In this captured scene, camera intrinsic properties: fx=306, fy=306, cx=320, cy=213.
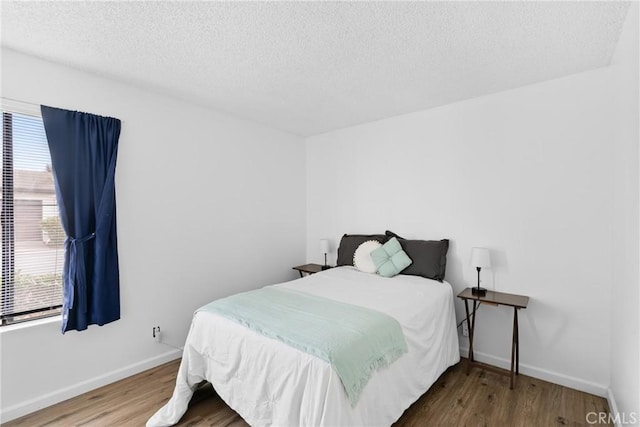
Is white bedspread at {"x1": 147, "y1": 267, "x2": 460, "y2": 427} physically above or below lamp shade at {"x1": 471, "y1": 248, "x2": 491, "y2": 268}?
below

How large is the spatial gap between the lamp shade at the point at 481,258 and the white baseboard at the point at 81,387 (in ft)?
9.74

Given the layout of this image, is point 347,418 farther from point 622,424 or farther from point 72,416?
point 72,416

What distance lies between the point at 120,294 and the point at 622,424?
12.1ft

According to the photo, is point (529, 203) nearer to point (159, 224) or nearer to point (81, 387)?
point (159, 224)

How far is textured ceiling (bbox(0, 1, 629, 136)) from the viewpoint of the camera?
5.67 feet

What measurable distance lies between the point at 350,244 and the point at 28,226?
9.53 feet

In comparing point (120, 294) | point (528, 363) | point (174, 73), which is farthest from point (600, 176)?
point (120, 294)

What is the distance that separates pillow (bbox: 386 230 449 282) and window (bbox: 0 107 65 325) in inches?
121

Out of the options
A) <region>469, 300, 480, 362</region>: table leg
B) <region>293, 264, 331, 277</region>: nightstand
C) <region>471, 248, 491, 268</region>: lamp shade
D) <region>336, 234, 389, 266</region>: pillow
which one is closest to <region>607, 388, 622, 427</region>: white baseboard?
<region>469, 300, 480, 362</region>: table leg

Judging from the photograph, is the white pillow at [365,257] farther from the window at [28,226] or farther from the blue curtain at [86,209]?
the window at [28,226]

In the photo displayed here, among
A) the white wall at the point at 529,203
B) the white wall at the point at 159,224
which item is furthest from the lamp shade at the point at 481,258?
the white wall at the point at 159,224

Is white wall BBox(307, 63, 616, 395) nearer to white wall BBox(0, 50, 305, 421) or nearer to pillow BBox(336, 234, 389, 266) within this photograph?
pillow BBox(336, 234, 389, 266)

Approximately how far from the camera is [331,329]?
5.87ft

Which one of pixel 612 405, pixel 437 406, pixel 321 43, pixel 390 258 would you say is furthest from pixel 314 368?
pixel 612 405
